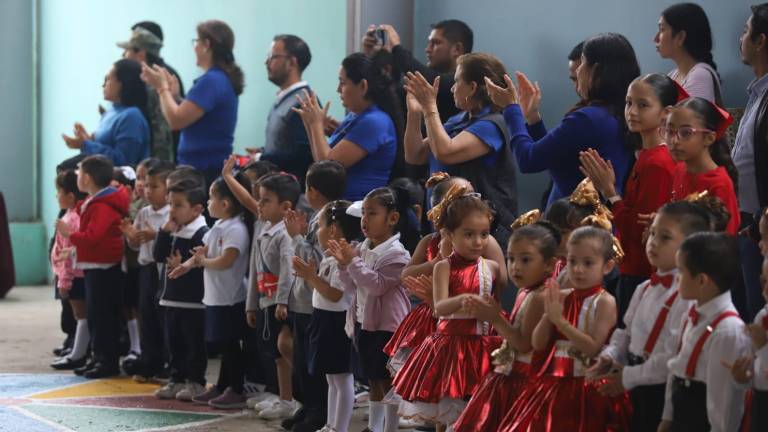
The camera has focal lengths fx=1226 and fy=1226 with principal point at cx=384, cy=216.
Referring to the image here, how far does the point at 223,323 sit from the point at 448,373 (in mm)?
1882

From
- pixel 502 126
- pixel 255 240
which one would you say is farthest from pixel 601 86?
pixel 255 240

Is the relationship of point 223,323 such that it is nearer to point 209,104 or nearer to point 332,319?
point 332,319

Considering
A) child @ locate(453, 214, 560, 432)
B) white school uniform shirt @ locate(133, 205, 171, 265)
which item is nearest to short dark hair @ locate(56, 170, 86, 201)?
white school uniform shirt @ locate(133, 205, 171, 265)

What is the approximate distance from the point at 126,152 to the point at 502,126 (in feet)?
11.3

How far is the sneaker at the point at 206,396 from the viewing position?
5.98 m

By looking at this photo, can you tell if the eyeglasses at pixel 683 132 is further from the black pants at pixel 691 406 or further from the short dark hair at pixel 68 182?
the short dark hair at pixel 68 182

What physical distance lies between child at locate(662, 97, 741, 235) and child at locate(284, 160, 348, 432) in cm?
186

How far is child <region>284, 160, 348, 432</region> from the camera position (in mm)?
5262

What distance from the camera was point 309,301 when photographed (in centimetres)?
531

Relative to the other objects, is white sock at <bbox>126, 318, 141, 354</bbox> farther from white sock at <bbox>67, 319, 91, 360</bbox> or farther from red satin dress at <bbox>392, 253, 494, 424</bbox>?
red satin dress at <bbox>392, 253, 494, 424</bbox>

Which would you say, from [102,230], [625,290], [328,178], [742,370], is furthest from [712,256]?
[102,230]

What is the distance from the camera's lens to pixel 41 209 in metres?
11.4

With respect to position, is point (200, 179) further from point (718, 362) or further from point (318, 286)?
point (718, 362)

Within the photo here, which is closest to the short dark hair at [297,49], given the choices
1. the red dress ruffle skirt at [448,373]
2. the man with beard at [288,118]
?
the man with beard at [288,118]
